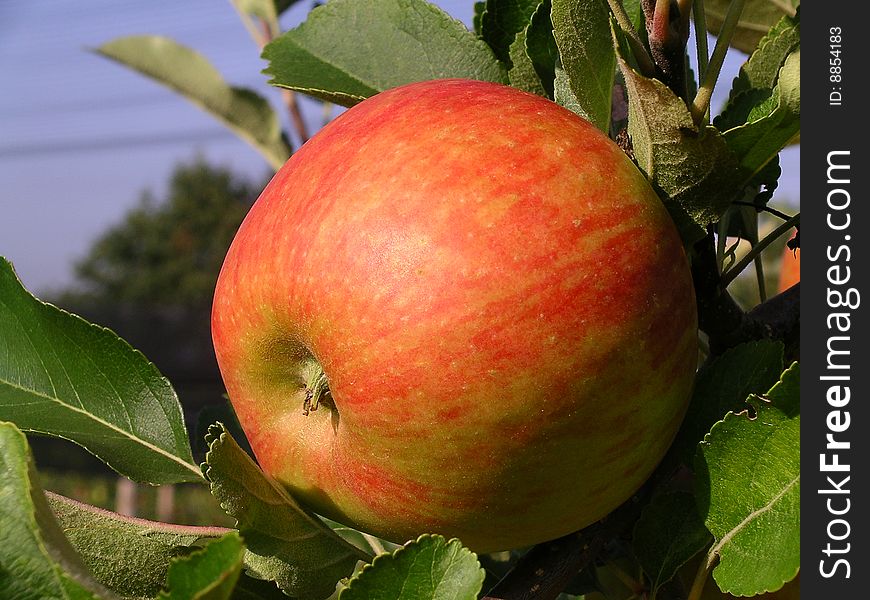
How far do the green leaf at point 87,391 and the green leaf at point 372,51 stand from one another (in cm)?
23

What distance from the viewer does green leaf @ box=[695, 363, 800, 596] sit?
1.65ft

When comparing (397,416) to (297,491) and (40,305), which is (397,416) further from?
(40,305)

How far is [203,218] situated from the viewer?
723 inches

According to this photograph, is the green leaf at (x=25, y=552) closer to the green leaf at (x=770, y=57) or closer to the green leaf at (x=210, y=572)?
the green leaf at (x=210, y=572)

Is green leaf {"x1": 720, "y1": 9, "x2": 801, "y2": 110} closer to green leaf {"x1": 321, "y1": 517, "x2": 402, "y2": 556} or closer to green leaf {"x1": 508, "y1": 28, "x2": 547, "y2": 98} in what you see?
green leaf {"x1": 508, "y1": 28, "x2": 547, "y2": 98}

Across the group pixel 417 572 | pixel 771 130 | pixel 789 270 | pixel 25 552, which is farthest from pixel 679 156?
pixel 789 270

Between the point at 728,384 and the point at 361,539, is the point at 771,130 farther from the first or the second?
the point at 361,539

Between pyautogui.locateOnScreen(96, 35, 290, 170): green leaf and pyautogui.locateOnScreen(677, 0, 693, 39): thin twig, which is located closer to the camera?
pyautogui.locateOnScreen(677, 0, 693, 39): thin twig

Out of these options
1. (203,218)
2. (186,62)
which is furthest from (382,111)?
(203,218)

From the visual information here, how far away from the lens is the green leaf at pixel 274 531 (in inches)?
19.5

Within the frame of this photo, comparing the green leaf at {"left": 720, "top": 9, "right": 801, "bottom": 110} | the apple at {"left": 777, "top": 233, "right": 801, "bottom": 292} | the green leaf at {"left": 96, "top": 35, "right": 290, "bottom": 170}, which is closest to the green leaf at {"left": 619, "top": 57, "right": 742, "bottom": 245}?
the green leaf at {"left": 720, "top": 9, "right": 801, "bottom": 110}

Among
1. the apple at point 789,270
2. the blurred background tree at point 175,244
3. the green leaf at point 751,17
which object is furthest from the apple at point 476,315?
the blurred background tree at point 175,244

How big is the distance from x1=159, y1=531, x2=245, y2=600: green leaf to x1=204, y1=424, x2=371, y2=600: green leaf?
0.09 meters

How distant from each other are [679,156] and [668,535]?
227 mm
